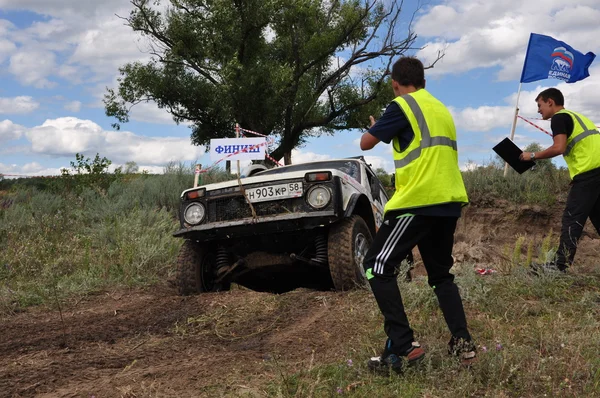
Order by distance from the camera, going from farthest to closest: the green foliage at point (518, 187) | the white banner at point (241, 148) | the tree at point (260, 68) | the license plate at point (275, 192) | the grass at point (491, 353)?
the tree at point (260, 68) < the green foliage at point (518, 187) < the white banner at point (241, 148) < the license plate at point (275, 192) < the grass at point (491, 353)

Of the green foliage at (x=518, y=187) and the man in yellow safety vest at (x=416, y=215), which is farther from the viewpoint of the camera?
the green foliage at (x=518, y=187)

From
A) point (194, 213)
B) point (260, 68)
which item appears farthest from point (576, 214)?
point (260, 68)

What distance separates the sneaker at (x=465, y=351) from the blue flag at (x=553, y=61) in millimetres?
12291

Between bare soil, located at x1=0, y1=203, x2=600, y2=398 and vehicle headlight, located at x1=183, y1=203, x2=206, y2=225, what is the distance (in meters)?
0.80

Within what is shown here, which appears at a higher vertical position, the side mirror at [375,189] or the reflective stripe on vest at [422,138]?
the reflective stripe on vest at [422,138]

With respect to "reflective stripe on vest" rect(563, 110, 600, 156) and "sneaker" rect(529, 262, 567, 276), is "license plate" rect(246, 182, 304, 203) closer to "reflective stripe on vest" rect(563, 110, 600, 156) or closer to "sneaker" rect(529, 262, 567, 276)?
"sneaker" rect(529, 262, 567, 276)

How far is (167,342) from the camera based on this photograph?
485 centimetres

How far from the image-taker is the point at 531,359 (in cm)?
368

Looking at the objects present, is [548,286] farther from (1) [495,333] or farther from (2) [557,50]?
(2) [557,50]

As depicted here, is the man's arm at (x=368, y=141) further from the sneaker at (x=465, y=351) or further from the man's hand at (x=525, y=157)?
the man's hand at (x=525, y=157)

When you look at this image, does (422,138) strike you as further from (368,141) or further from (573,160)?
(573,160)

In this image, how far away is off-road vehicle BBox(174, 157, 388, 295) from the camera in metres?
5.87

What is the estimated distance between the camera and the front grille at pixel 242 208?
19.9ft

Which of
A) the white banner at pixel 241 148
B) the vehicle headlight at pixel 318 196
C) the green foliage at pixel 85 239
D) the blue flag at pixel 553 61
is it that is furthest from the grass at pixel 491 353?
the blue flag at pixel 553 61
